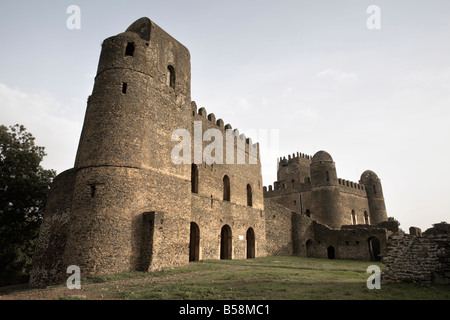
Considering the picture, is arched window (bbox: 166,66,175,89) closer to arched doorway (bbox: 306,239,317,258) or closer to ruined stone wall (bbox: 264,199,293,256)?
ruined stone wall (bbox: 264,199,293,256)

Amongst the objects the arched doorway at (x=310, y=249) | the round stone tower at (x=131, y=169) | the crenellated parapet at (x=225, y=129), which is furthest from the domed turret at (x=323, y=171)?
the round stone tower at (x=131, y=169)

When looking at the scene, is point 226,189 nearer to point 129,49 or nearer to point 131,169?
point 131,169

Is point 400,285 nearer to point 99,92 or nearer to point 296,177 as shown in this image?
point 99,92

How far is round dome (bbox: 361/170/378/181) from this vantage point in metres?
41.8

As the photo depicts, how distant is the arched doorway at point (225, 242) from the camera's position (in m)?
20.6

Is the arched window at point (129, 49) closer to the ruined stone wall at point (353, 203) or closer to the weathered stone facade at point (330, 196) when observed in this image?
the weathered stone facade at point (330, 196)

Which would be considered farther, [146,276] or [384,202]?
[384,202]

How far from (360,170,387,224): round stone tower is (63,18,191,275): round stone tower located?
112ft

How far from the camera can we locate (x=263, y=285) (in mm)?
8727

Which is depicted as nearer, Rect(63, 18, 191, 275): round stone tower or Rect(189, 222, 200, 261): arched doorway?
Rect(63, 18, 191, 275): round stone tower

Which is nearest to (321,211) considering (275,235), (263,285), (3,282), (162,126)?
(275,235)

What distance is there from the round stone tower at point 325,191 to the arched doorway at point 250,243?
11.7 metres

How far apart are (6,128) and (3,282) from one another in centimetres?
1096

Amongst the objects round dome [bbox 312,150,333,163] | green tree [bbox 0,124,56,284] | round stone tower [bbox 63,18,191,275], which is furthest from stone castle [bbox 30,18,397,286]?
round dome [bbox 312,150,333,163]
